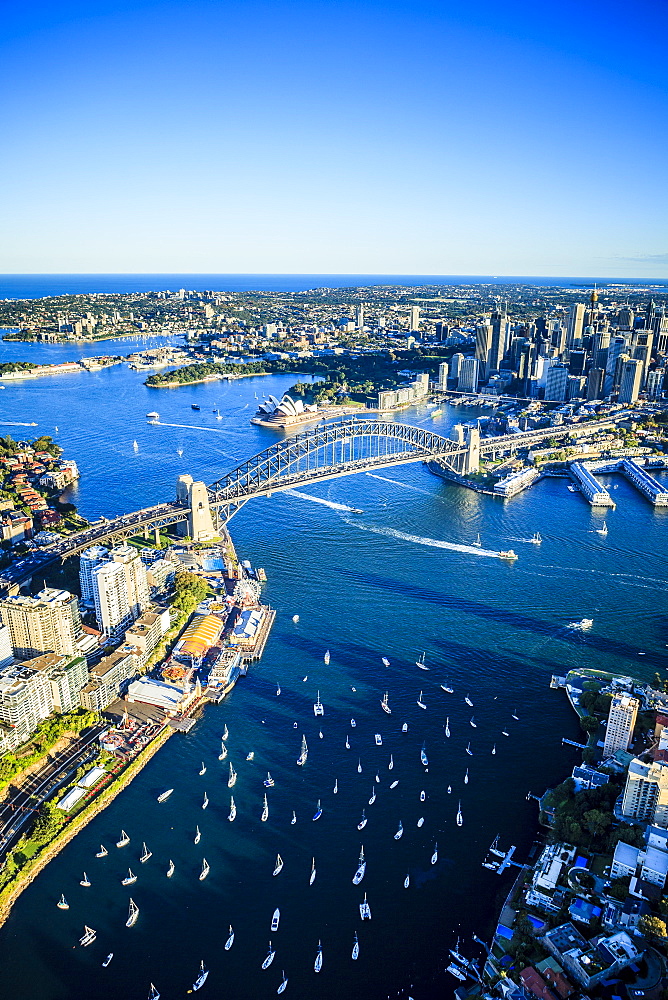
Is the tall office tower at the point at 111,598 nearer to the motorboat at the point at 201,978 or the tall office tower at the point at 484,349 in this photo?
the motorboat at the point at 201,978

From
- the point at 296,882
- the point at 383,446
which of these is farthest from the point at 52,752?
the point at 383,446

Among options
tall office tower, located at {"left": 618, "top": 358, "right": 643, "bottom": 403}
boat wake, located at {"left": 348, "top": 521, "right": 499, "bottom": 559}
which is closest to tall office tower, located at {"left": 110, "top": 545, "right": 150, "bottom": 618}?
boat wake, located at {"left": 348, "top": 521, "right": 499, "bottom": 559}

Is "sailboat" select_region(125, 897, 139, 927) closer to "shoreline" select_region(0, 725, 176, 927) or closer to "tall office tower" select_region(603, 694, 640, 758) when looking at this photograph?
"shoreline" select_region(0, 725, 176, 927)

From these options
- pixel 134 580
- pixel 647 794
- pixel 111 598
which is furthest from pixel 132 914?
pixel 134 580

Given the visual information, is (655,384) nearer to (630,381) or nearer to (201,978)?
(630,381)

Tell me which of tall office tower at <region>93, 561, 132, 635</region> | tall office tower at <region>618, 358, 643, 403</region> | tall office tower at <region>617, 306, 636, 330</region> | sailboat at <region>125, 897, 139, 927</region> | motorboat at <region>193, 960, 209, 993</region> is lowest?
motorboat at <region>193, 960, 209, 993</region>

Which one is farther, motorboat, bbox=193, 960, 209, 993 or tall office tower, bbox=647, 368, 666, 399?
tall office tower, bbox=647, 368, 666, 399

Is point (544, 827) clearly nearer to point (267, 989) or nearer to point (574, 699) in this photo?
point (574, 699)
